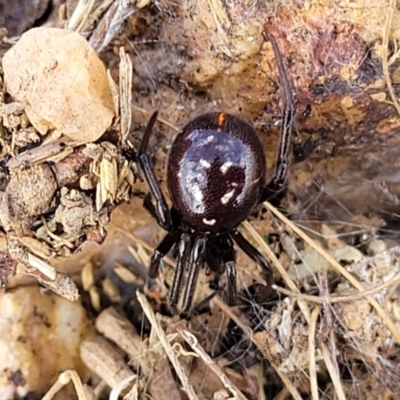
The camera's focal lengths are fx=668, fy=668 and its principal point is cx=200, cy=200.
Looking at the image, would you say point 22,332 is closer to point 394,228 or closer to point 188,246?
point 188,246

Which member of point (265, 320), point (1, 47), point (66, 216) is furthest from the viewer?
point (265, 320)

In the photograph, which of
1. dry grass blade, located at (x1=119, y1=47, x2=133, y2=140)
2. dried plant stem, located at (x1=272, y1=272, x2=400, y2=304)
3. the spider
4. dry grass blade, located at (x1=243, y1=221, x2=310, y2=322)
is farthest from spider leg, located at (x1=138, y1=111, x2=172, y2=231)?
dried plant stem, located at (x1=272, y1=272, x2=400, y2=304)

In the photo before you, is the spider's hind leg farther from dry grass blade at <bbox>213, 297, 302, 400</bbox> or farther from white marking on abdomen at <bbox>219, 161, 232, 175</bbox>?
white marking on abdomen at <bbox>219, 161, 232, 175</bbox>

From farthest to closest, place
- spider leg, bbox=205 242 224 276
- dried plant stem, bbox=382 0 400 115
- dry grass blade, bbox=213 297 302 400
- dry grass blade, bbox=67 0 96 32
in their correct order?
spider leg, bbox=205 242 224 276, dry grass blade, bbox=213 297 302 400, dry grass blade, bbox=67 0 96 32, dried plant stem, bbox=382 0 400 115

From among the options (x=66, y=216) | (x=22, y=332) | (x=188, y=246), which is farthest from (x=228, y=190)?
(x=22, y=332)

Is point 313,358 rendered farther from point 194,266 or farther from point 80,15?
point 80,15

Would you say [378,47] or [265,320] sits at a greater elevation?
[378,47]
